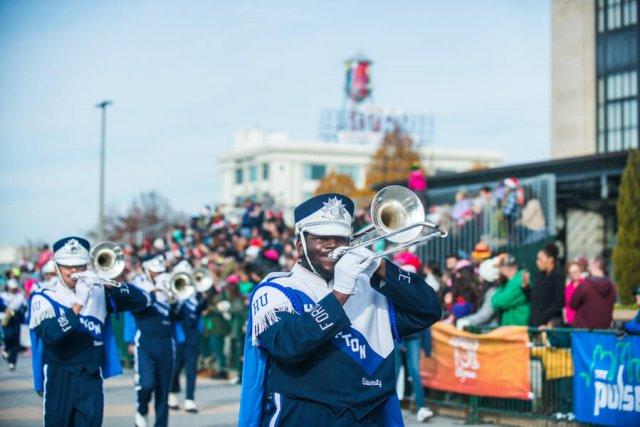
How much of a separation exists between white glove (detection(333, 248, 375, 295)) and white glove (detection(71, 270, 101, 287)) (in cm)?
440

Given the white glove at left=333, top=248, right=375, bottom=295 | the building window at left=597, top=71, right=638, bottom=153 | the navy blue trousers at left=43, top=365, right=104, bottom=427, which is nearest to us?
the white glove at left=333, top=248, right=375, bottom=295

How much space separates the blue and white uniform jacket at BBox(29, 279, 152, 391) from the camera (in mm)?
8750

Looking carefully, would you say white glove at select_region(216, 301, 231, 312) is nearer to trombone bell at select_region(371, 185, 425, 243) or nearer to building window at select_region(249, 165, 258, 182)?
trombone bell at select_region(371, 185, 425, 243)

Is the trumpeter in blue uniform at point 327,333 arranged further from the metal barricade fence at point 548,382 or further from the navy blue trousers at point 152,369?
the navy blue trousers at point 152,369

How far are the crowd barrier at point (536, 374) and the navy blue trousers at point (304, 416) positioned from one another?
619 centimetres

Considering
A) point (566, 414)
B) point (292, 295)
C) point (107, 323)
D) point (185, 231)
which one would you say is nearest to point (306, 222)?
point (292, 295)

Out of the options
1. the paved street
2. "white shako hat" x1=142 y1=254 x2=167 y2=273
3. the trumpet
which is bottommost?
the paved street

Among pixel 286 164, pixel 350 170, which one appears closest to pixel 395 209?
pixel 286 164

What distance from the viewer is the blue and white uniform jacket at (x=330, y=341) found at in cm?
513

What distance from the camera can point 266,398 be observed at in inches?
211

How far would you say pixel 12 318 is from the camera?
2391 centimetres

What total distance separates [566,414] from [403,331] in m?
6.85

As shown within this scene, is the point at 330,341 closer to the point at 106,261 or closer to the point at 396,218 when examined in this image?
the point at 396,218

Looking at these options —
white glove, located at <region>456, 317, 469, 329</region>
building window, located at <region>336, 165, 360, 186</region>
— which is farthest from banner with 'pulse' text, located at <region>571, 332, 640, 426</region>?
building window, located at <region>336, 165, 360, 186</region>
